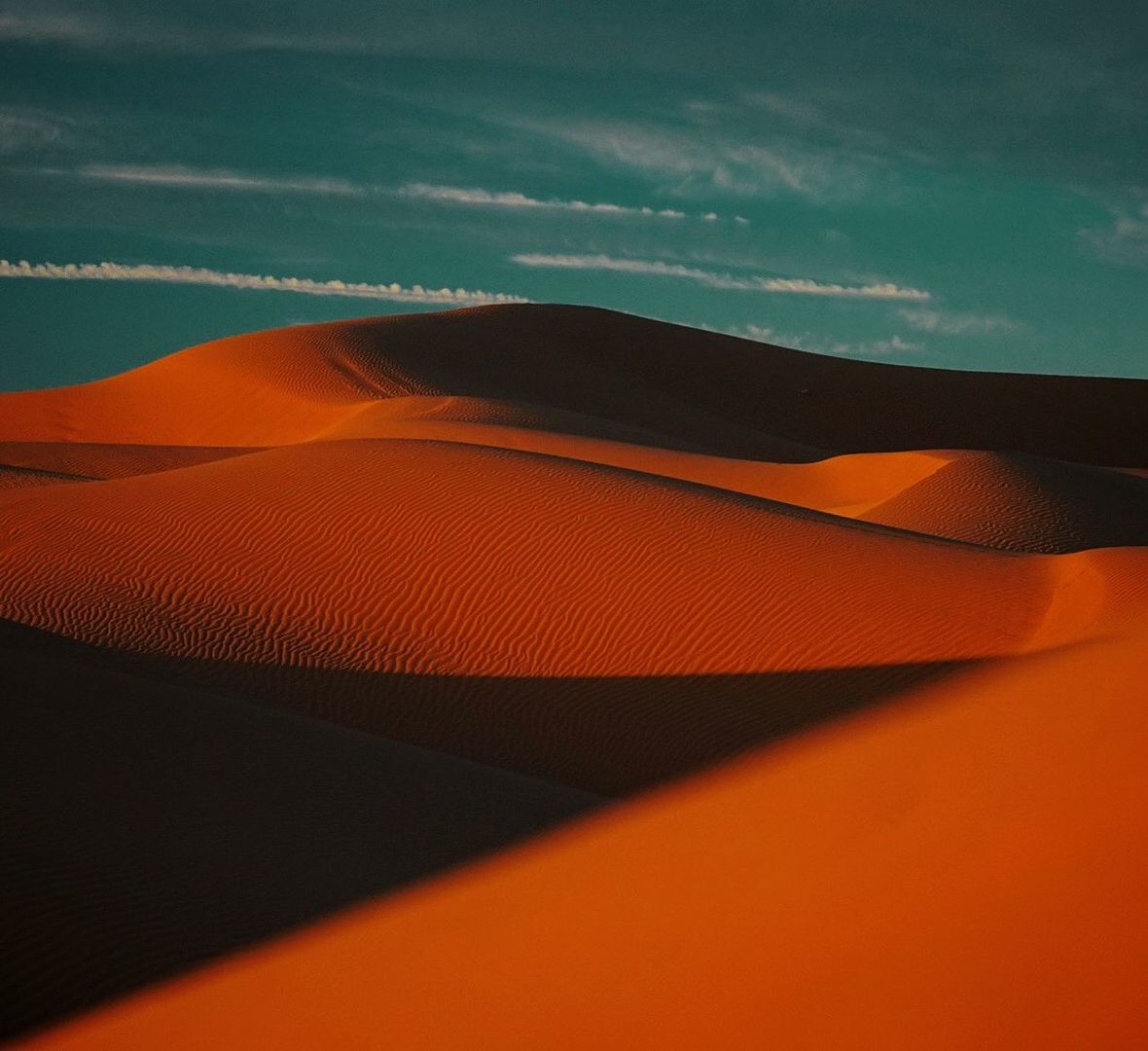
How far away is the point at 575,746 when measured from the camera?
11.5 meters

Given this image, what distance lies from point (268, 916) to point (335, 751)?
10.3 feet

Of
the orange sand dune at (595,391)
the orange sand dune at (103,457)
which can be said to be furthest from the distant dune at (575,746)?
the orange sand dune at (595,391)

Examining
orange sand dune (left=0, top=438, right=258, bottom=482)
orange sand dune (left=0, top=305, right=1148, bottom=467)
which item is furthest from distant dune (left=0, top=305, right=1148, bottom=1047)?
orange sand dune (left=0, top=305, right=1148, bottom=467)

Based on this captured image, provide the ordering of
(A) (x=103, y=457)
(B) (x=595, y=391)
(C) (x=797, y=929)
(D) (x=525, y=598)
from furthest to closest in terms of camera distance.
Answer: (B) (x=595, y=391) → (A) (x=103, y=457) → (D) (x=525, y=598) → (C) (x=797, y=929)

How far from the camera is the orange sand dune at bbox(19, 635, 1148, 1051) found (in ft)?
11.8

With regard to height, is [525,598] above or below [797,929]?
below

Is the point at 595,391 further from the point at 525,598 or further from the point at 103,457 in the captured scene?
the point at 525,598

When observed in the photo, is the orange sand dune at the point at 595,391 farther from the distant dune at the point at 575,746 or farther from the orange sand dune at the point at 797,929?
the orange sand dune at the point at 797,929

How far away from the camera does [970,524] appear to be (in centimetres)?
1912

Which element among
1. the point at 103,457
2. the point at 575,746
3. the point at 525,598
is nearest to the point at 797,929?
the point at 575,746

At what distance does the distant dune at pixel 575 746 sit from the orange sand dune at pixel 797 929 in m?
0.02

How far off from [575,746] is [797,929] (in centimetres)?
727

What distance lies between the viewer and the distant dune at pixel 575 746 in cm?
413

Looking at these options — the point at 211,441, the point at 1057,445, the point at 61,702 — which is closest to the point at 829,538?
the point at 61,702
